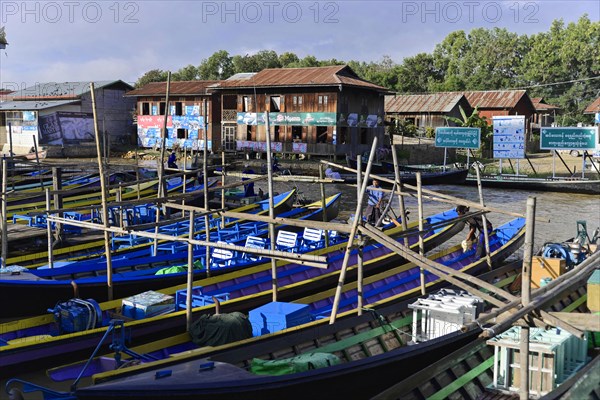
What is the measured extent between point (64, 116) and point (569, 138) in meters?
34.7

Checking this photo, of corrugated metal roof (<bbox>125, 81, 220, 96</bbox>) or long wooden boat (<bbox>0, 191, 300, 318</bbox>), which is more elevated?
corrugated metal roof (<bbox>125, 81, 220, 96</bbox>)

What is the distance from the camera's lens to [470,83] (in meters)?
71.3

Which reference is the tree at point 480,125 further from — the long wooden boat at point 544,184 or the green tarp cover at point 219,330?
the green tarp cover at point 219,330

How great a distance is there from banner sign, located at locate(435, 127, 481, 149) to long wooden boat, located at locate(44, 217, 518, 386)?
19812mm

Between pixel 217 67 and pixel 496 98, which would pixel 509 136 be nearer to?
pixel 496 98

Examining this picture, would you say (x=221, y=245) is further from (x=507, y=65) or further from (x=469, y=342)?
(x=507, y=65)

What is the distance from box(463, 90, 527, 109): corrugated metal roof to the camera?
175 ft

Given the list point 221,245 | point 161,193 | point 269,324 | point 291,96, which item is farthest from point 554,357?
point 291,96

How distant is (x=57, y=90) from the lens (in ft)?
163

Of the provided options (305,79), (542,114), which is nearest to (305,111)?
(305,79)

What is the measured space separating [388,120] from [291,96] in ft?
51.1

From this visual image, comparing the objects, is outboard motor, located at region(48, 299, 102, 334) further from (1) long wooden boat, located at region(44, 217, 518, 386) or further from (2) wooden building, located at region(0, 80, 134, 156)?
(2) wooden building, located at region(0, 80, 134, 156)

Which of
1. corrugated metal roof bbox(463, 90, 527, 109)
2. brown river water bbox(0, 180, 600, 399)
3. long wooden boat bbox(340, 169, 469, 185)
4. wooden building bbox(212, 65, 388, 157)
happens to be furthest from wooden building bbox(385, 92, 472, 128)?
brown river water bbox(0, 180, 600, 399)

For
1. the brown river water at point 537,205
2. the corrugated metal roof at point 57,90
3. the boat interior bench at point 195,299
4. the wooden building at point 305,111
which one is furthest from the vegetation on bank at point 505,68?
the boat interior bench at point 195,299
